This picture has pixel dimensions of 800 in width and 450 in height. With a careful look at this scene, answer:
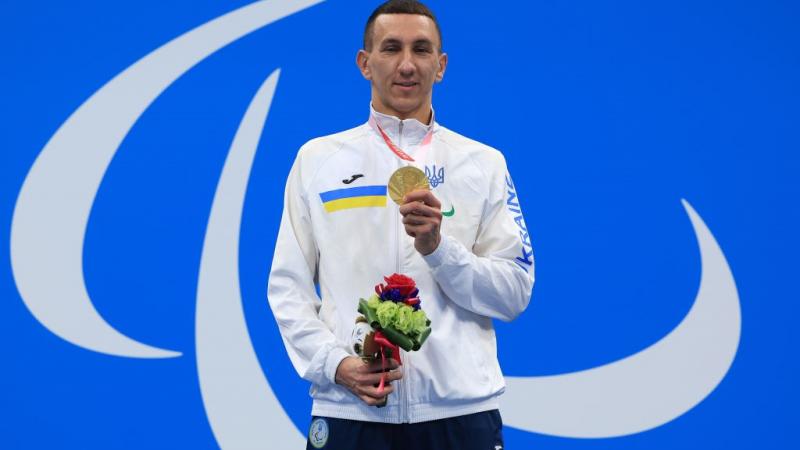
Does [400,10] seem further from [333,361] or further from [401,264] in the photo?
[333,361]

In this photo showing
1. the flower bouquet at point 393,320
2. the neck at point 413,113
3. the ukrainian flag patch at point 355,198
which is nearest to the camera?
the flower bouquet at point 393,320

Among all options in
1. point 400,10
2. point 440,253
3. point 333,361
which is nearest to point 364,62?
point 400,10

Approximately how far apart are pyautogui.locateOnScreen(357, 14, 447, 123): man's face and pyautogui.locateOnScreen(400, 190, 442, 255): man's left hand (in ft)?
1.16

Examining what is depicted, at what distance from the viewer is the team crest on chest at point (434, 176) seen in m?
2.20

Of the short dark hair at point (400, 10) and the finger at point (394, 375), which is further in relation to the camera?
the short dark hair at point (400, 10)

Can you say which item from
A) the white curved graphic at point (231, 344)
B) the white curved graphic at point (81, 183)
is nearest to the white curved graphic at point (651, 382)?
the white curved graphic at point (231, 344)

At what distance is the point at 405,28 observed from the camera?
226 centimetres

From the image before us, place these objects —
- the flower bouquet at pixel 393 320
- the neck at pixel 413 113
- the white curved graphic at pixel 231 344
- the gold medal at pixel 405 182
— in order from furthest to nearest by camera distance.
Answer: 1. the white curved graphic at pixel 231 344
2. the neck at pixel 413 113
3. the gold medal at pixel 405 182
4. the flower bouquet at pixel 393 320

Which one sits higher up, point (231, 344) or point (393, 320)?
point (231, 344)

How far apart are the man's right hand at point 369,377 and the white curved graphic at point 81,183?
1509mm

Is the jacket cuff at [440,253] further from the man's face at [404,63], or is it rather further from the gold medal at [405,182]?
the man's face at [404,63]

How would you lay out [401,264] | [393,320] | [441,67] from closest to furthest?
[393,320], [401,264], [441,67]

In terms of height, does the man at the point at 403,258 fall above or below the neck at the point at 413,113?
below

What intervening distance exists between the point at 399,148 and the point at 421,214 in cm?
33
